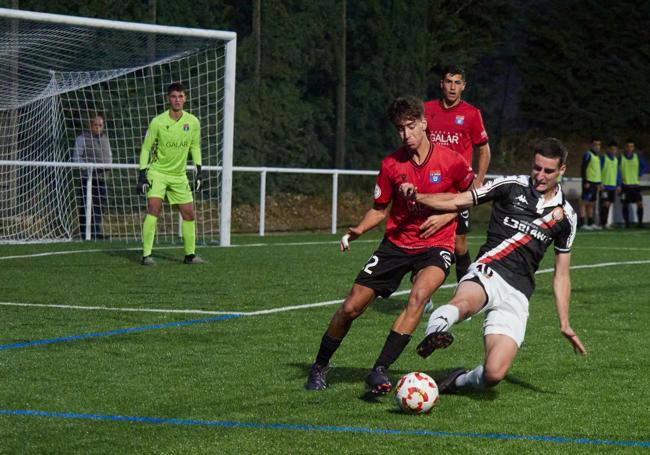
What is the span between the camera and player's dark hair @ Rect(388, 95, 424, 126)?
723cm

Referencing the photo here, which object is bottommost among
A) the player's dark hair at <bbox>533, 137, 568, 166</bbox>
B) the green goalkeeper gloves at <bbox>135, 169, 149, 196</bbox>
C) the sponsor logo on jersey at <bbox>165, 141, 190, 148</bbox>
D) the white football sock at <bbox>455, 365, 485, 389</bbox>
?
the white football sock at <bbox>455, 365, 485, 389</bbox>

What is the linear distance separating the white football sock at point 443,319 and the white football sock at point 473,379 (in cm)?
58

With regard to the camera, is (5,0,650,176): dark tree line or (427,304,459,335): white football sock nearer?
(427,304,459,335): white football sock

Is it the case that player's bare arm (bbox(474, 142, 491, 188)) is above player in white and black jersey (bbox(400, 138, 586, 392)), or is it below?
above

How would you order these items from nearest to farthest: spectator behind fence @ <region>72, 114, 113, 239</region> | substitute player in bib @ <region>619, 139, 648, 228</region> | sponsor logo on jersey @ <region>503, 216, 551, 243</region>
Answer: sponsor logo on jersey @ <region>503, 216, 551, 243</region>, spectator behind fence @ <region>72, 114, 113, 239</region>, substitute player in bib @ <region>619, 139, 648, 228</region>

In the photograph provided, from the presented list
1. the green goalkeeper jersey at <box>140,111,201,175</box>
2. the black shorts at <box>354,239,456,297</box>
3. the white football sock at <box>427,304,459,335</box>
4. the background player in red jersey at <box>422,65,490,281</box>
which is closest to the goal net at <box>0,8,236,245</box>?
the green goalkeeper jersey at <box>140,111,201,175</box>

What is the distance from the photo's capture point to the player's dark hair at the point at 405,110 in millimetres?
7227

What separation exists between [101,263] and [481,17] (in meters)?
31.6

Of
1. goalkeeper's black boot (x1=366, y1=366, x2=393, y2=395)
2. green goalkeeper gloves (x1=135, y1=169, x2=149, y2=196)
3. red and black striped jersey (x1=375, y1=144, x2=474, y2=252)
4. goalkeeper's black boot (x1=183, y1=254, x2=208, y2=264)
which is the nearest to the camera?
goalkeeper's black boot (x1=366, y1=366, x2=393, y2=395)

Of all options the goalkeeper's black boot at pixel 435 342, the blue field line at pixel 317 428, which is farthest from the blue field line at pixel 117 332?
the goalkeeper's black boot at pixel 435 342

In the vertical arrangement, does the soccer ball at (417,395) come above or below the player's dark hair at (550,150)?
below

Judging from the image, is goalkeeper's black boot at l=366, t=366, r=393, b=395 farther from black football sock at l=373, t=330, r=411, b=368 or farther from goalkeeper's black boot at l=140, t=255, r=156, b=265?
goalkeeper's black boot at l=140, t=255, r=156, b=265

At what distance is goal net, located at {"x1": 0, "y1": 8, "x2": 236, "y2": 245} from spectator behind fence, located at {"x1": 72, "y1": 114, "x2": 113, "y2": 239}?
0.07 feet

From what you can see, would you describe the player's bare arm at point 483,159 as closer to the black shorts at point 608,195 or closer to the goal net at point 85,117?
the goal net at point 85,117
